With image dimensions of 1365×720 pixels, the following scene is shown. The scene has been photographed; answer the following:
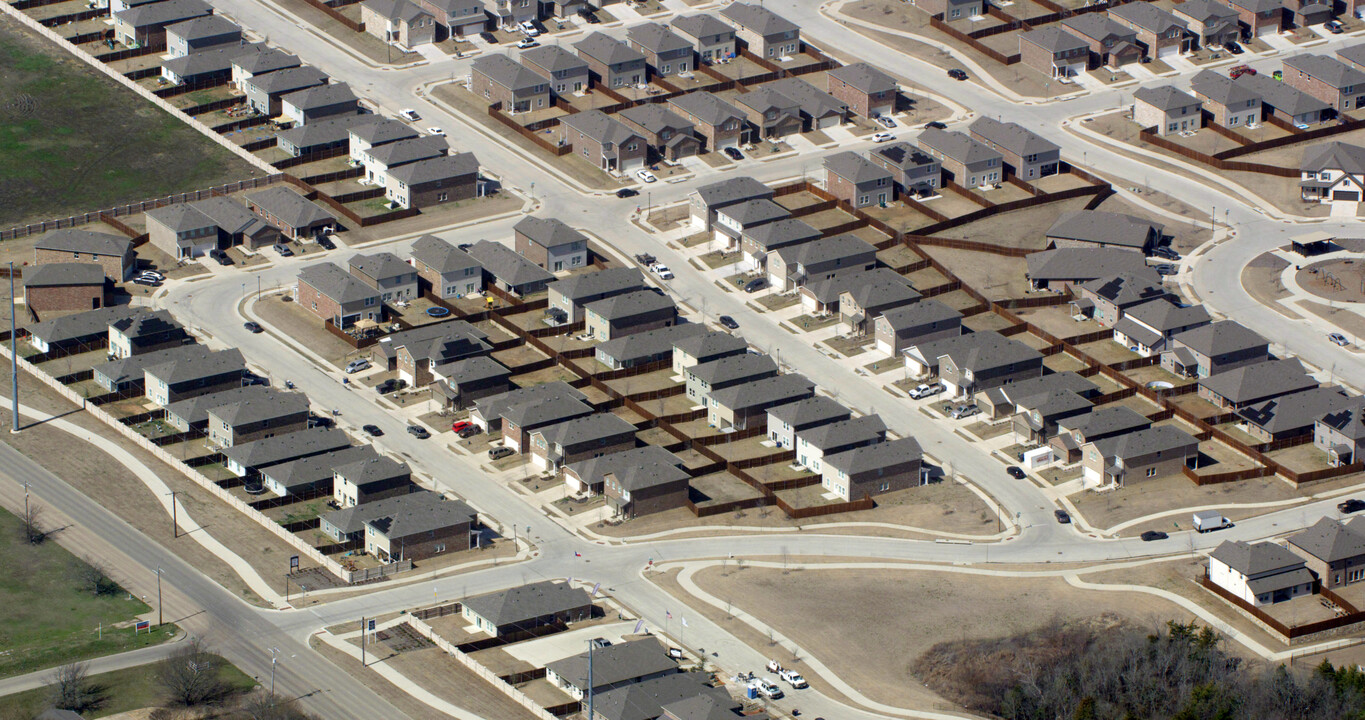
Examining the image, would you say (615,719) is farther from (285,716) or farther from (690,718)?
(285,716)

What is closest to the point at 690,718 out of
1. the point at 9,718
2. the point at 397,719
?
the point at 397,719

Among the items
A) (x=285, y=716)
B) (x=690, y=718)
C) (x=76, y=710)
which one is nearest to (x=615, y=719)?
(x=690, y=718)

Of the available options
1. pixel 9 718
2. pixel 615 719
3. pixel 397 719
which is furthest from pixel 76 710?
pixel 615 719

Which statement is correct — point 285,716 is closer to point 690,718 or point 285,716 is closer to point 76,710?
point 76,710

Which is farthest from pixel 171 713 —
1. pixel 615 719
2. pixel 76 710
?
pixel 615 719

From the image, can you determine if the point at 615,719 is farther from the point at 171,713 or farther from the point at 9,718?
the point at 9,718

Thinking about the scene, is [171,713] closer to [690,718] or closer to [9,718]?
[9,718]
